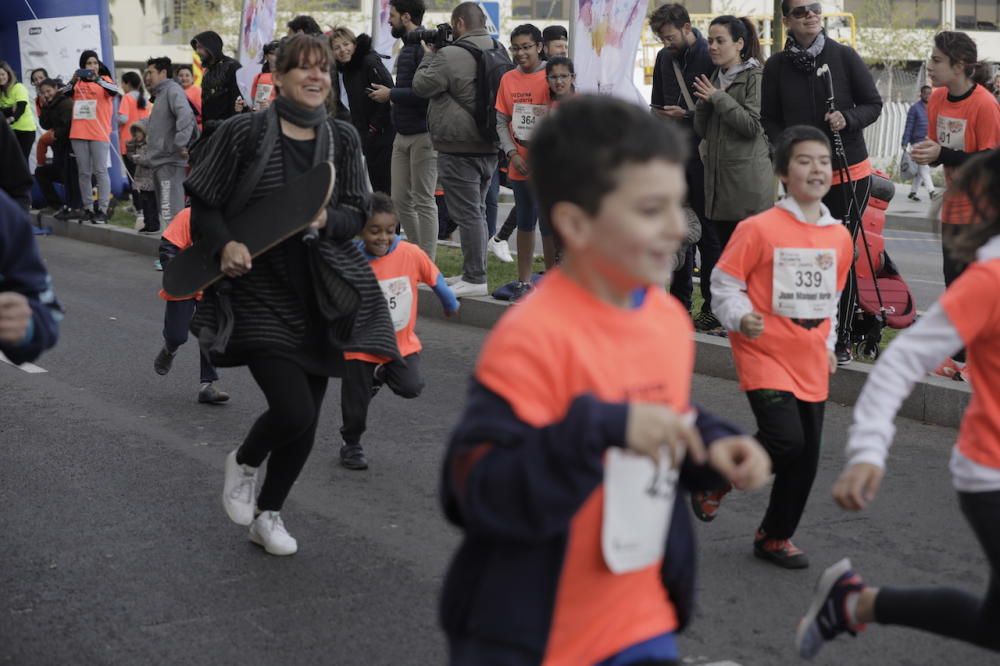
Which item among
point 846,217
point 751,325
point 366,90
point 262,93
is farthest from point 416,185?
point 751,325

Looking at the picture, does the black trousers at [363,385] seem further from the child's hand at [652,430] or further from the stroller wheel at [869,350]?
the child's hand at [652,430]

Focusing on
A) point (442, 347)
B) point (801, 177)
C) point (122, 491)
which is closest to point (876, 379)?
point (801, 177)

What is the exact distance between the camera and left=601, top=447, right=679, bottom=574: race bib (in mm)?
2564

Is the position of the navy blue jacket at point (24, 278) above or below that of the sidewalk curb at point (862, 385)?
above

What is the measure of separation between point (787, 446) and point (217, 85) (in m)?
9.63

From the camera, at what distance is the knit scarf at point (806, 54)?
877 centimetres

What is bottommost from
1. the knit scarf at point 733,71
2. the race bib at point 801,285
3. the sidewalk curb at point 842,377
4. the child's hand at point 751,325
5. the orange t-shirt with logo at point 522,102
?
the sidewalk curb at point 842,377

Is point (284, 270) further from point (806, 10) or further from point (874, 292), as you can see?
point (874, 292)

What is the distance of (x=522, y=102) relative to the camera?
10891 mm

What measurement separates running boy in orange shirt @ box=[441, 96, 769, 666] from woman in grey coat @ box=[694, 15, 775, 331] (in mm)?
6877

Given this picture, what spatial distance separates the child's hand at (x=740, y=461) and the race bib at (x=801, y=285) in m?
2.74

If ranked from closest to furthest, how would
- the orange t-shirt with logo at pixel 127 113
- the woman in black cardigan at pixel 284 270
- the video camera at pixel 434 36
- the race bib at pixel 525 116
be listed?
the woman in black cardigan at pixel 284 270 < the race bib at pixel 525 116 < the video camera at pixel 434 36 < the orange t-shirt with logo at pixel 127 113

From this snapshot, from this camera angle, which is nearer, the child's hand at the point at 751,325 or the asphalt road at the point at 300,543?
the asphalt road at the point at 300,543

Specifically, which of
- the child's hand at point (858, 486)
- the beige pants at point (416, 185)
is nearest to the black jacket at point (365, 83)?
the beige pants at point (416, 185)
